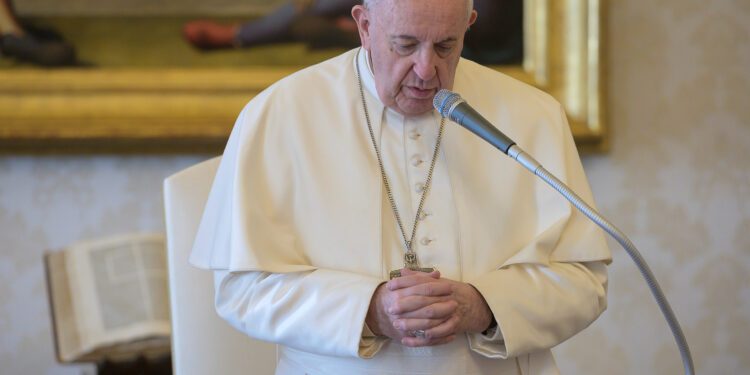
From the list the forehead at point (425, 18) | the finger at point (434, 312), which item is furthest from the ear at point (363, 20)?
the finger at point (434, 312)

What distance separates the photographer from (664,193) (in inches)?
149

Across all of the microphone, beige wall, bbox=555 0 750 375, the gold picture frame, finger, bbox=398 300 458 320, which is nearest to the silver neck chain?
finger, bbox=398 300 458 320

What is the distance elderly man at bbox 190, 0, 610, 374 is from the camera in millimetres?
1927

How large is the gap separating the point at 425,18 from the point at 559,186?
0.58 metres

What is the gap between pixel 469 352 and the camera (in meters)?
2.04

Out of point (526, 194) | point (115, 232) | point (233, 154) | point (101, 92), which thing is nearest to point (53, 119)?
point (101, 92)

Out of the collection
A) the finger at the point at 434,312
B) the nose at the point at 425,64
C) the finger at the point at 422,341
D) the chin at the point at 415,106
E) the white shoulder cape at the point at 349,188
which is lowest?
the finger at the point at 422,341

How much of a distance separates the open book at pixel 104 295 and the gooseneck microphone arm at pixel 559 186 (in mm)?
1653

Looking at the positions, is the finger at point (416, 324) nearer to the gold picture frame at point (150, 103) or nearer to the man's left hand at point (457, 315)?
the man's left hand at point (457, 315)

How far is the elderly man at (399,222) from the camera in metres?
1.93

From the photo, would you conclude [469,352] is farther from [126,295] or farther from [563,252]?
[126,295]

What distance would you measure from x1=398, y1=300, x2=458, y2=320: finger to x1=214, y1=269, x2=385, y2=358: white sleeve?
0.36 feet

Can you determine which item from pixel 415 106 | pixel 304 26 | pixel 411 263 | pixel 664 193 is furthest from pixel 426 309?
pixel 664 193

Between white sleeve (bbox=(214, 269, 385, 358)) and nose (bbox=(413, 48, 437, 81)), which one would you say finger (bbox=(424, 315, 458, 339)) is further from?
nose (bbox=(413, 48, 437, 81))
